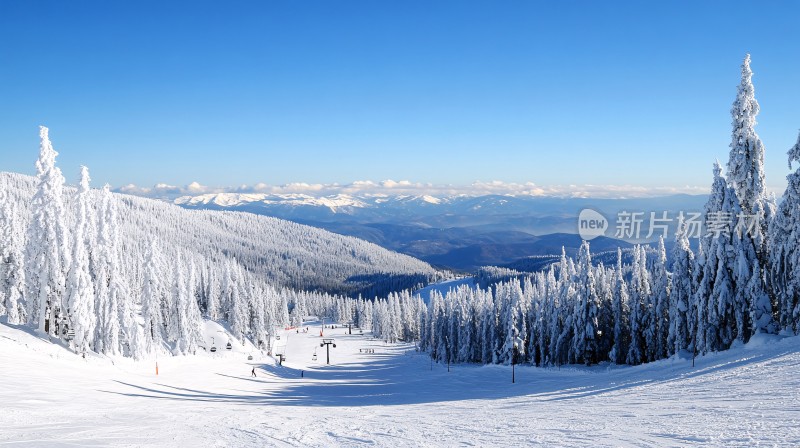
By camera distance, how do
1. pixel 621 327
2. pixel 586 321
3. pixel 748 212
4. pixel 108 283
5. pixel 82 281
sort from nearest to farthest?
pixel 748 212 → pixel 82 281 → pixel 108 283 → pixel 586 321 → pixel 621 327

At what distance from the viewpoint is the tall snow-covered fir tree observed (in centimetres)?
3709

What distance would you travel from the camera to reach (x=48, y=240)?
1490 inches

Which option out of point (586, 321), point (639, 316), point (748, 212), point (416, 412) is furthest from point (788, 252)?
point (586, 321)

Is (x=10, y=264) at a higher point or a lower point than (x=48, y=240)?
lower

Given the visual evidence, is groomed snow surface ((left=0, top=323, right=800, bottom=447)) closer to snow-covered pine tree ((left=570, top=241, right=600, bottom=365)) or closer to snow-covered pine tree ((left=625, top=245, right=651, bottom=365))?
snow-covered pine tree ((left=625, top=245, right=651, bottom=365))

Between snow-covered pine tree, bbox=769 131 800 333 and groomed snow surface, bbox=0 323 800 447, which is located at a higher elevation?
snow-covered pine tree, bbox=769 131 800 333

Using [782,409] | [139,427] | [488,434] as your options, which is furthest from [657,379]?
[139,427]

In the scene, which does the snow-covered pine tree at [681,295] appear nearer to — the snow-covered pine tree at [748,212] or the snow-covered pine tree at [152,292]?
the snow-covered pine tree at [748,212]

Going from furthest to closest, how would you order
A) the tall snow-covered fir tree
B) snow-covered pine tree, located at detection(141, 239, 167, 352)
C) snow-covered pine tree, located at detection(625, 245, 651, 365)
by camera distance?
1. snow-covered pine tree, located at detection(625, 245, 651, 365)
2. snow-covered pine tree, located at detection(141, 239, 167, 352)
3. the tall snow-covered fir tree

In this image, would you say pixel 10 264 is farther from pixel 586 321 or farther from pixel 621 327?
pixel 621 327

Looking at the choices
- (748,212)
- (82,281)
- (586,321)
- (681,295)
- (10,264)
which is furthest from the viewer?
(586,321)

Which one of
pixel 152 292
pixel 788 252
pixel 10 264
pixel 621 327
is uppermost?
pixel 10 264

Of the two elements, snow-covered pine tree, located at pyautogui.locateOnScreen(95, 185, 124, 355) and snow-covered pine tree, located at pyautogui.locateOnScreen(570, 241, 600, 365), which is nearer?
snow-covered pine tree, located at pyautogui.locateOnScreen(95, 185, 124, 355)

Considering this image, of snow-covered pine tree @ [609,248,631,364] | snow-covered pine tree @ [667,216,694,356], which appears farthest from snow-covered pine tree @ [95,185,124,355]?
snow-covered pine tree @ [609,248,631,364]
